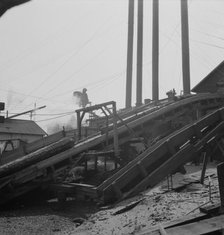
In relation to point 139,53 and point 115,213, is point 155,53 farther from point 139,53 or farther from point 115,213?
point 115,213

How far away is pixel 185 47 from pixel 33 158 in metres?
23.5

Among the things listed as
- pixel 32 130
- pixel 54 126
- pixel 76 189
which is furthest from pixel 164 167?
pixel 54 126

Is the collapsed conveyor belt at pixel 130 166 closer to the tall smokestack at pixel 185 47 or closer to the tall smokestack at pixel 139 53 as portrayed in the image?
the tall smokestack at pixel 185 47

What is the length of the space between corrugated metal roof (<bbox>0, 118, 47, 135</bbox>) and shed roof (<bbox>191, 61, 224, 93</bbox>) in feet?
92.1

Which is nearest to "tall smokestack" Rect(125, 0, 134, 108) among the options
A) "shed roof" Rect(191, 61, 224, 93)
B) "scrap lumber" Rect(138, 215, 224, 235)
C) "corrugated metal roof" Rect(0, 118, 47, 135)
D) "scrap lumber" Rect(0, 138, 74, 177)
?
"shed roof" Rect(191, 61, 224, 93)

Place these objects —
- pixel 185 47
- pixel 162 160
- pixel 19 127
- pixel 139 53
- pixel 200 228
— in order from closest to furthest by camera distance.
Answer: pixel 200 228, pixel 162 160, pixel 185 47, pixel 139 53, pixel 19 127

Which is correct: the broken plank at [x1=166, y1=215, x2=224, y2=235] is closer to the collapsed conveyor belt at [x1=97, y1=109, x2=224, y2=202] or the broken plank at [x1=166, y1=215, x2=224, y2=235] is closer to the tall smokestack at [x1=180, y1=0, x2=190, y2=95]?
the collapsed conveyor belt at [x1=97, y1=109, x2=224, y2=202]

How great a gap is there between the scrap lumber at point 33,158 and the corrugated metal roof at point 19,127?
102ft

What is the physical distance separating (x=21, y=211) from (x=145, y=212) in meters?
4.27

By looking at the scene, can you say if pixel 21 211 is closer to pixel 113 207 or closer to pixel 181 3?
pixel 113 207

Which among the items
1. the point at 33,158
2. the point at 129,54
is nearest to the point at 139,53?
the point at 129,54

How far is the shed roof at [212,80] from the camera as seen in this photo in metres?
18.9

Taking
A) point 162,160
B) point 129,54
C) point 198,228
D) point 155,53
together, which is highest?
point 129,54

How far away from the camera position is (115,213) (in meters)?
6.19
